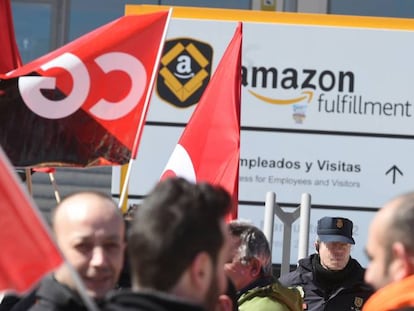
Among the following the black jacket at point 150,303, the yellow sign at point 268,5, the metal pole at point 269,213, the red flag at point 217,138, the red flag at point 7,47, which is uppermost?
the yellow sign at point 268,5

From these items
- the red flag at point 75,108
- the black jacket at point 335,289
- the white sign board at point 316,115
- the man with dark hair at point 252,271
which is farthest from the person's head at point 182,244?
the white sign board at point 316,115

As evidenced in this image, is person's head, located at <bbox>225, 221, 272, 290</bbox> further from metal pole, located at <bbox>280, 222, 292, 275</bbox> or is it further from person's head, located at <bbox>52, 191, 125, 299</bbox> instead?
metal pole, located at <bbox>280, 222, 292, 275</bbox>

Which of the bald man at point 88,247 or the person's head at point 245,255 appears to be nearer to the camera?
the bald man at point 88,247

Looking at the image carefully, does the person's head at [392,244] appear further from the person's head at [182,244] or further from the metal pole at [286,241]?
the metal pole at [286,241]

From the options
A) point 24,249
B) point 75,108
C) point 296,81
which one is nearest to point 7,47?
point 75,108

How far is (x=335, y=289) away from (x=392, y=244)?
167 inches

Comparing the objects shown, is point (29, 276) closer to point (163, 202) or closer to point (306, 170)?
point (163, 202)

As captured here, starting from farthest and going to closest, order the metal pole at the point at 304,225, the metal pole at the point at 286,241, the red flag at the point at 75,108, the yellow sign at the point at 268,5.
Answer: the yellow sign at the point at 268,5 → the metal pole at the point at 286,241 → the metal pole at the point at 304,225 → the red flag at the point at 75,108

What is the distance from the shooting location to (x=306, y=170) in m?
10.2

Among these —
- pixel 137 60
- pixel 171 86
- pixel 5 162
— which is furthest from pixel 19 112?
pixel 171 86

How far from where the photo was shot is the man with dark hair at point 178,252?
264 cm

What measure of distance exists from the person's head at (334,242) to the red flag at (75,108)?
166cm

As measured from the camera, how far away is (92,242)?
370 centimetres

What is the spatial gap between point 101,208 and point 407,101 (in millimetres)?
7037
